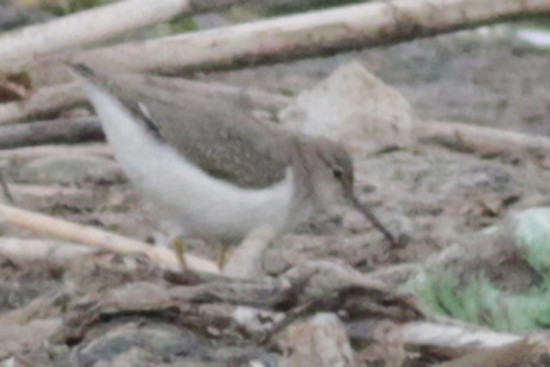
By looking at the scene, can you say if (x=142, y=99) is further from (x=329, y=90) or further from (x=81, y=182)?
(x=329, y=90)

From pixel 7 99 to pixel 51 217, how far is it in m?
1.17

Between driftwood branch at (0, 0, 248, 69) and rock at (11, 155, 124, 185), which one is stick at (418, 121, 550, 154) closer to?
driftwood branch at (0, 0, 248, 69)

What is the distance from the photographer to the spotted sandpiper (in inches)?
261

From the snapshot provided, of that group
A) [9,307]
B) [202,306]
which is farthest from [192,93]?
[202,306]

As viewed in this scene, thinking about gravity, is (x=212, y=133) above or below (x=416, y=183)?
above

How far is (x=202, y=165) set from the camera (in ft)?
22.1

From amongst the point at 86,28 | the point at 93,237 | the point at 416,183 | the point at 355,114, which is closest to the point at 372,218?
the point at 416,183

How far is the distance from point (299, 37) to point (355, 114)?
864 millimetres

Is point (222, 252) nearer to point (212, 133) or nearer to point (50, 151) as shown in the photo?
point (212, 133)

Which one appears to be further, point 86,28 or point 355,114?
point 355,114

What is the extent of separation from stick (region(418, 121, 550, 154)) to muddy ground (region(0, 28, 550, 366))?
5cm

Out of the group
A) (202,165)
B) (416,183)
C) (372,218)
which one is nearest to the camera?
(202,165)

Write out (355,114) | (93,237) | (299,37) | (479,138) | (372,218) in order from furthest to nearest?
(355,114) → (479,138) → (299,37) → (372,218) → (93,237)

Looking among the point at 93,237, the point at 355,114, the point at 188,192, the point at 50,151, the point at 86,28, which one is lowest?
the point at 355,114
